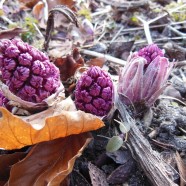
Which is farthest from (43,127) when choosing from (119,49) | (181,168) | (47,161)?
(119,49)

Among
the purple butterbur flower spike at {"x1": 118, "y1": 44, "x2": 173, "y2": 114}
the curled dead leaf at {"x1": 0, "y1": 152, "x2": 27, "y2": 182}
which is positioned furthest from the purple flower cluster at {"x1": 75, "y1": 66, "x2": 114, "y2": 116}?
the curled dead leaf at {"x1": 0, "y1": 152, "x2": 27, "y2": 182}

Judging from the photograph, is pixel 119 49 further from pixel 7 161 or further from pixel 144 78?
pixel 7 161

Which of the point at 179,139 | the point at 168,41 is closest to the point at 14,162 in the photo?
the point at 179,139

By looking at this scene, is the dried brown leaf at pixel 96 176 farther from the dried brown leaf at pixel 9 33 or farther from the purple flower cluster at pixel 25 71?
the dried brown leaf at pixel 9 33

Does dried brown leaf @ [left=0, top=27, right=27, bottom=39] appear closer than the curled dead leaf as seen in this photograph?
No

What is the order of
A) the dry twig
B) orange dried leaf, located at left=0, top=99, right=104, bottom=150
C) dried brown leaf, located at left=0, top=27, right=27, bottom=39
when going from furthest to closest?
dried brown leaf, located at left=0, top=27, right=27, bottom=39
the dry twig
orange dried leaf, located at left=0, top=99, right=104, bottom=150

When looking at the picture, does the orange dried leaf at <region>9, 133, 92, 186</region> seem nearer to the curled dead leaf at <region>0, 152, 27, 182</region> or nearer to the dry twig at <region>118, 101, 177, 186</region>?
the curled dead leaf at <region>0, 152, 27, 182</region>
